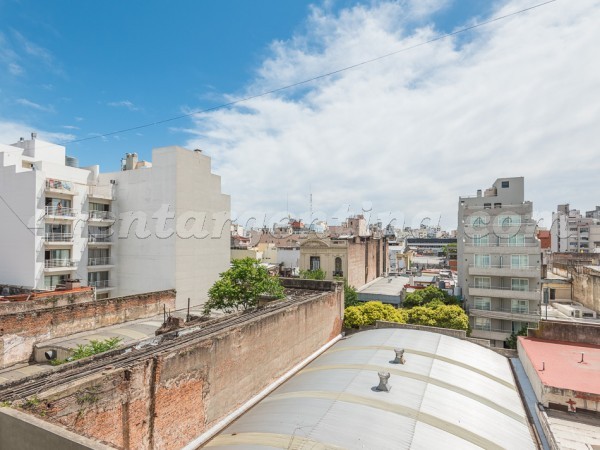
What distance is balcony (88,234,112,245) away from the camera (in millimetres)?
29112

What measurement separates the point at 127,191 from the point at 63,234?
6237 mm

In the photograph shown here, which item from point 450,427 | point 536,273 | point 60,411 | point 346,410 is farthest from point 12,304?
point 536,273

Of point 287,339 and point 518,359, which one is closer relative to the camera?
point 287,339

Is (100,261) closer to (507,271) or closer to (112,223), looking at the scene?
(112,223)

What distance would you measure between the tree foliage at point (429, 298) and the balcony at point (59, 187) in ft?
101

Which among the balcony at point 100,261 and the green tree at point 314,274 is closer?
the balcony at point 100,261

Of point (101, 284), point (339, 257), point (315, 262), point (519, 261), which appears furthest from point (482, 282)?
point (101, 284)

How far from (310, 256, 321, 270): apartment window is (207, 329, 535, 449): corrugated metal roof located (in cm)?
2604

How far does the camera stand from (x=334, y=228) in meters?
72.0

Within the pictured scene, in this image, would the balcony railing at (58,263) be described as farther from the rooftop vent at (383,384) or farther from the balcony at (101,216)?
the rooftop vent at (383,384)

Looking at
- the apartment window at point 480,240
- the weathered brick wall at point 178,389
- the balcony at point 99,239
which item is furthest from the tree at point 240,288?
the apartment window at point 480,240

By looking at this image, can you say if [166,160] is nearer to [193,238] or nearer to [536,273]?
[193,238]

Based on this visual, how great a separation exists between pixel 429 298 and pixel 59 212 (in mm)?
32083

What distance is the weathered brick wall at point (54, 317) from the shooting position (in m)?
15.7
